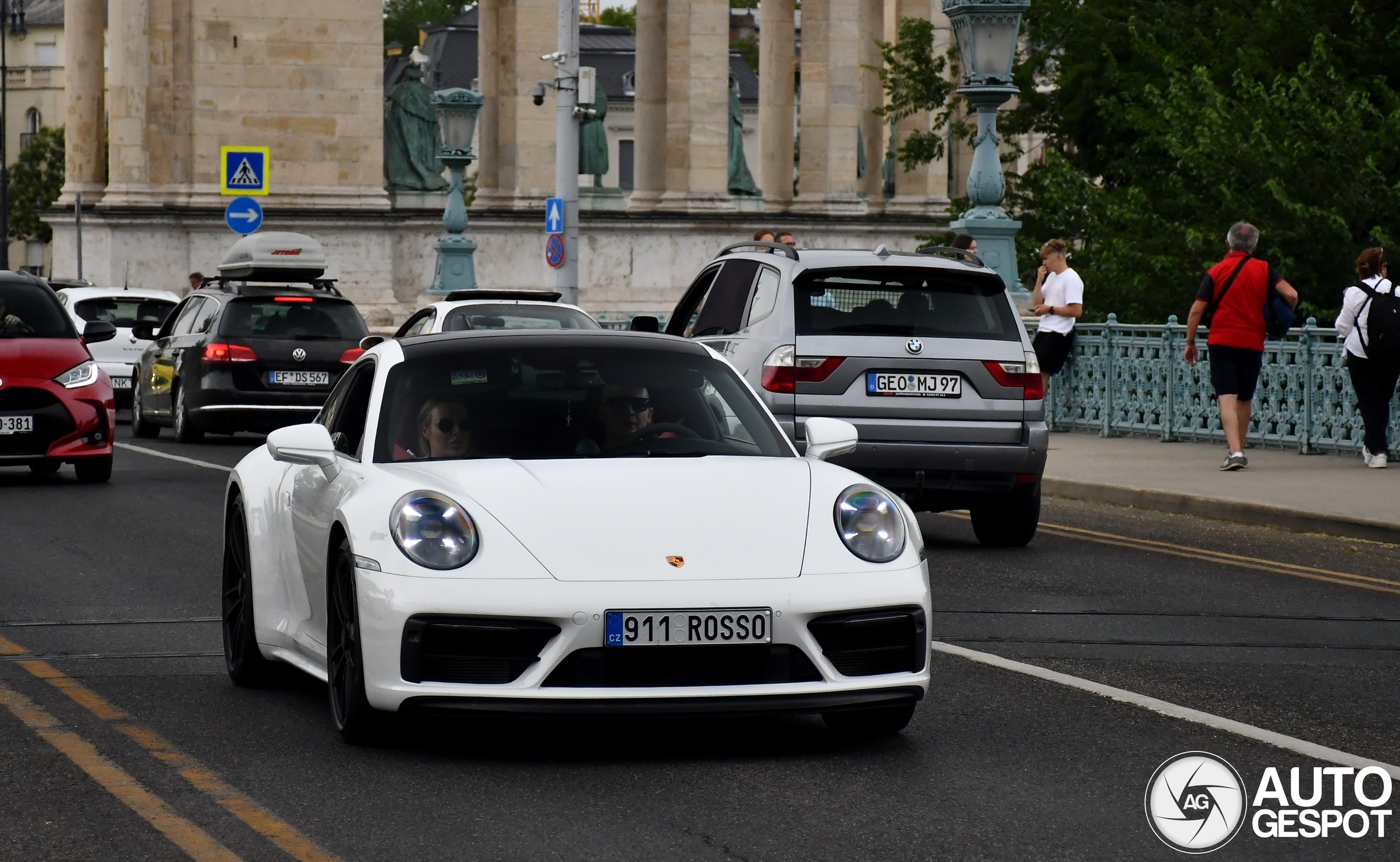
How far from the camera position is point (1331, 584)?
12391 mm

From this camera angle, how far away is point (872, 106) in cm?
5134

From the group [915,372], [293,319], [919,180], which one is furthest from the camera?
[919,180]

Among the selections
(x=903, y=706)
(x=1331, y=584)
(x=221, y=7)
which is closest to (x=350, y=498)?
(x=903, y=706)

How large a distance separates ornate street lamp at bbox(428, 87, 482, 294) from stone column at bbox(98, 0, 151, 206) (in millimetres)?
6235

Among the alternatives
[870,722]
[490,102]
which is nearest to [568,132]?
[490,102]

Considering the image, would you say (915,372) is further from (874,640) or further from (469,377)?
(874,640)

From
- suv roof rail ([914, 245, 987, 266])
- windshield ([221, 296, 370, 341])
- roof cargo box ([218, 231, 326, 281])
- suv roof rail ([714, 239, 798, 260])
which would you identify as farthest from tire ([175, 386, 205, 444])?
suv roof rail ([914, 245, 987, 266])

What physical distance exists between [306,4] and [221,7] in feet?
4.49

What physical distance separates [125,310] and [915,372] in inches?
755

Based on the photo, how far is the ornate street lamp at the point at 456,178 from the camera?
3488cm

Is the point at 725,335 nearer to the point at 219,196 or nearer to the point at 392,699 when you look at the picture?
the point at 392,699

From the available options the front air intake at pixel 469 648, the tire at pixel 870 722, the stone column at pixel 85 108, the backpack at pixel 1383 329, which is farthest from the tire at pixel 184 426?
the stone column at pixel 85 108

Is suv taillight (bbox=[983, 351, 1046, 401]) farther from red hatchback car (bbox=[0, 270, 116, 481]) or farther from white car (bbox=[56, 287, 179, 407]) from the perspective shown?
white car (bbox=[56, 287, 179, 407])

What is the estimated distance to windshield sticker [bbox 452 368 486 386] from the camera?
7.94 metres
